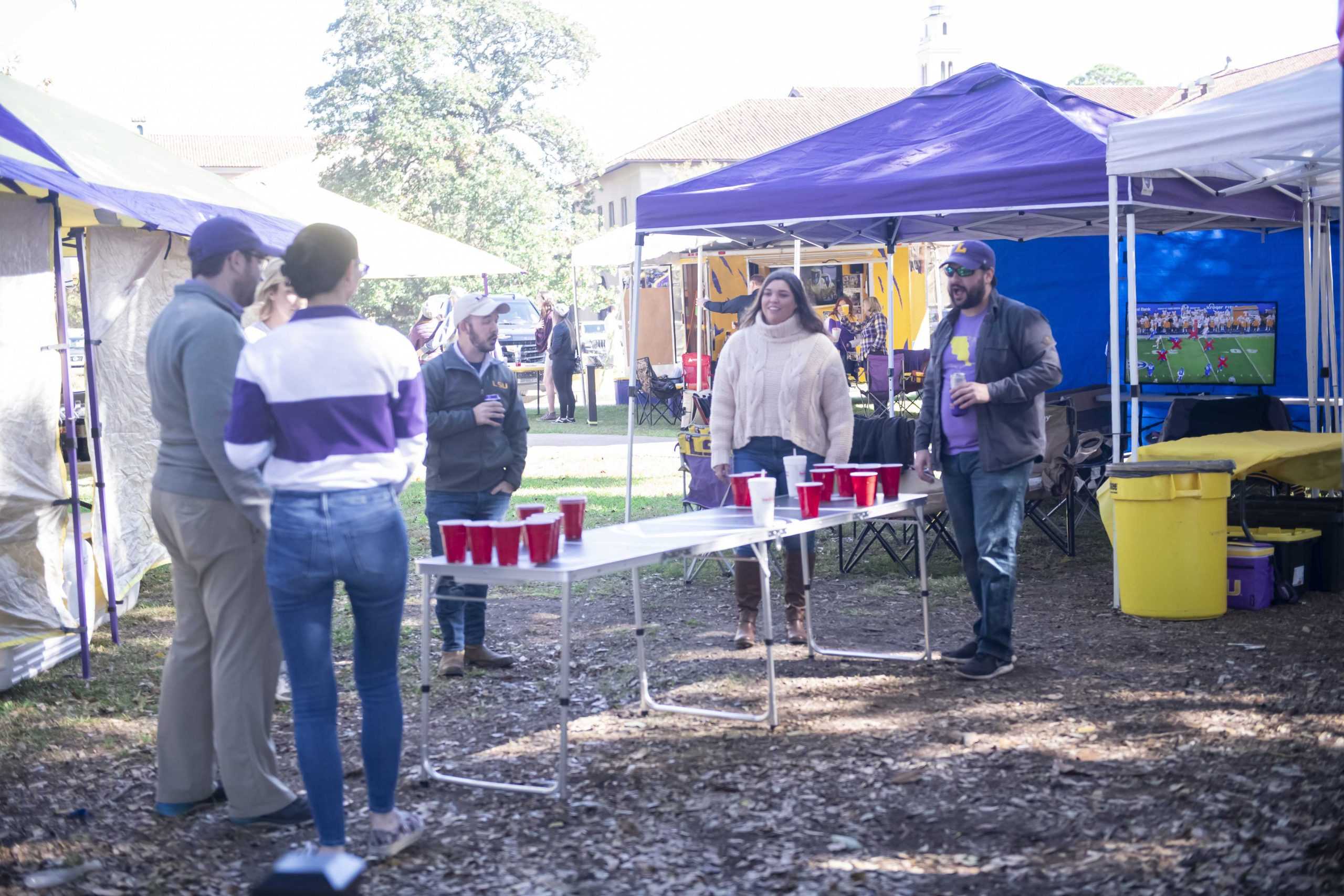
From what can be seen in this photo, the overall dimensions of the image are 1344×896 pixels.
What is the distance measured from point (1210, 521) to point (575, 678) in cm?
326

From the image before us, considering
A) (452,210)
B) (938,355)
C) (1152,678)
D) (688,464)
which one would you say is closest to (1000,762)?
(1152,678)

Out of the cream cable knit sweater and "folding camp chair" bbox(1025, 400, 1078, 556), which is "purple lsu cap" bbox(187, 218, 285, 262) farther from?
"folding camp chair" bbox(1025, 400, 1078, 556)

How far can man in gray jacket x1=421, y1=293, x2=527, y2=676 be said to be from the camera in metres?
5.52

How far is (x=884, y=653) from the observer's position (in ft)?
19.8

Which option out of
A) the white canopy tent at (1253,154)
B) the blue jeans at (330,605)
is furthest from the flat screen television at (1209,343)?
the blue jeans at (330,605)

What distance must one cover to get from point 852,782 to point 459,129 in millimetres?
42908

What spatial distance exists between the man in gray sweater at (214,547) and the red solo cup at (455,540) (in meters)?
0.53

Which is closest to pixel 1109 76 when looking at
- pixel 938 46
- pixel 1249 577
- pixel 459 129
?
pixel 938 46

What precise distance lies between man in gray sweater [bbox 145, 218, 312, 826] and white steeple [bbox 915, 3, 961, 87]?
204 ft

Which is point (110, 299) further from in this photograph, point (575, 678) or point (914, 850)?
point (914, 850)

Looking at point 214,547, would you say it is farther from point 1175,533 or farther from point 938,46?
point 938,46

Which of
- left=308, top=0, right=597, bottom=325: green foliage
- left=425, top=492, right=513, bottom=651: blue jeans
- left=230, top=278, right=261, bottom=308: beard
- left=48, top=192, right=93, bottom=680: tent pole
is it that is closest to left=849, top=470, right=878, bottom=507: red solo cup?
left=425, top=492, right=513, bottom=651: blue jeans

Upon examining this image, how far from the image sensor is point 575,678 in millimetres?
5844

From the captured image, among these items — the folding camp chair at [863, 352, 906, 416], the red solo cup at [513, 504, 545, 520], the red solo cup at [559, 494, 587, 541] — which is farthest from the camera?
the folding camp chair at [863, 352, 906, 416]
